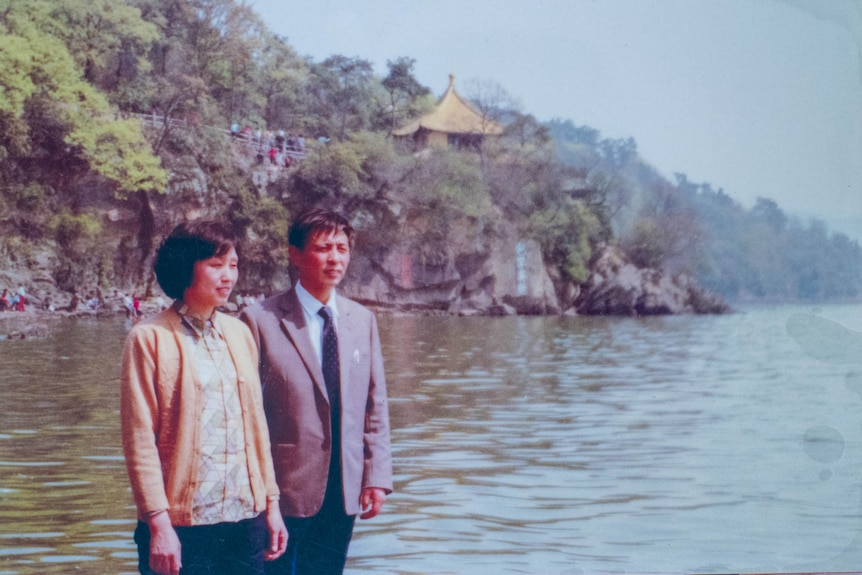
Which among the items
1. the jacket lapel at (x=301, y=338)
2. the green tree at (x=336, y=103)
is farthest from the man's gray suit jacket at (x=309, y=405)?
the green tree at (x=336, y=103)

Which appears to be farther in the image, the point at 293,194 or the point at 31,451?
the point at 293,194

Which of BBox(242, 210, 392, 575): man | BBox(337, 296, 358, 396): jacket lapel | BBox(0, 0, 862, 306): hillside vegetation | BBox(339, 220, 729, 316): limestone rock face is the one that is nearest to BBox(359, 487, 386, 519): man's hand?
BBox(242, 210, 392, 575): man

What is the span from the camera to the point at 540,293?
4.25 metres

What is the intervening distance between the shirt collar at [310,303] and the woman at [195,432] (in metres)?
0.32

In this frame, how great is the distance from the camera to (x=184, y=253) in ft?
8.78

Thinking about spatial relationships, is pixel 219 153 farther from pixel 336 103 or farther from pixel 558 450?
pixel 558 450

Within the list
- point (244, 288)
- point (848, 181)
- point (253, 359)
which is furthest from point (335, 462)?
point (848, 181)

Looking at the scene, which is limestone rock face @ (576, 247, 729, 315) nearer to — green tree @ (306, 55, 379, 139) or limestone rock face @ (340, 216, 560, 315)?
limestone rock face @ (340, 216, 560, 315)

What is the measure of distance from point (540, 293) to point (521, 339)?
20cm

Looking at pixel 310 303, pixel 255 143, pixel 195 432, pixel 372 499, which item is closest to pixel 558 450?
pixel 372 499

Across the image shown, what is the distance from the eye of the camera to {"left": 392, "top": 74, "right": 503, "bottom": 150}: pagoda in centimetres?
400

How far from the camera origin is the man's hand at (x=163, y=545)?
233 cm

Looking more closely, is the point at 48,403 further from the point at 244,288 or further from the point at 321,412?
the point at 321,412

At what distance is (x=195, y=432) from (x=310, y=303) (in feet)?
2.07
